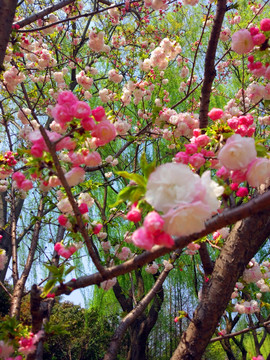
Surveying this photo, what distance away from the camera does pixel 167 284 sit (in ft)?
25.4

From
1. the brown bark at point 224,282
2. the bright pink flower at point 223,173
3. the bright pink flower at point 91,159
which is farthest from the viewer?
the brown bark at point 224,282

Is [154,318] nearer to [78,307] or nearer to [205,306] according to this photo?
[78,307]

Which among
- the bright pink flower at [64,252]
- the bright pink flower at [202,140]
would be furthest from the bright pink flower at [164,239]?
the bright pink flower at [64,252]

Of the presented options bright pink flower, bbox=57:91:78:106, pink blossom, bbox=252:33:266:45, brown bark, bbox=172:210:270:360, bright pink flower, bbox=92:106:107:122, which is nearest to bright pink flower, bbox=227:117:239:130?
pink blossom, bbox=252:33:266:45

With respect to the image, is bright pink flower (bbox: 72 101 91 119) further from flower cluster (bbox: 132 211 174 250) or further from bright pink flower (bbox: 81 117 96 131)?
flower cluster (bbox: 132 211 174 250)

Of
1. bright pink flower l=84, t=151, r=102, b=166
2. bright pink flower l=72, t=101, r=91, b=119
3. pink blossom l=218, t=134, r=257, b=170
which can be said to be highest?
bright pink flower l=72, t=101, r=91, b=119

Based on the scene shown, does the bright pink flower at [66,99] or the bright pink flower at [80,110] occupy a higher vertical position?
the bright pink flower at [66,99]

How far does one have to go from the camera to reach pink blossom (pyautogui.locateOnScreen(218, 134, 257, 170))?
2.79ft

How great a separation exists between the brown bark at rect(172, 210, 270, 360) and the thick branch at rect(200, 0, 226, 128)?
29.9 inches

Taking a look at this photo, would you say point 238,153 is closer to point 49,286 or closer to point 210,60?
point 49,286

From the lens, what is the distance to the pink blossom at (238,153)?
0.85 metres

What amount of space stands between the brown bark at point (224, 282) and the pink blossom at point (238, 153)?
0.68 meters

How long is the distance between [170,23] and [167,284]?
237 inches

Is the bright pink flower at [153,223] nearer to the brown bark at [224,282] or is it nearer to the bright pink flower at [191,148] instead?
the bright pink flower at [191,148]
